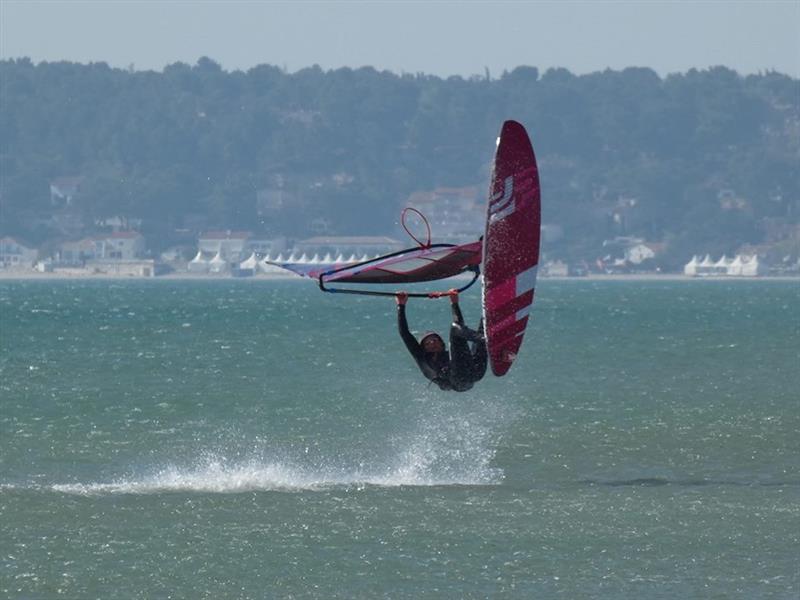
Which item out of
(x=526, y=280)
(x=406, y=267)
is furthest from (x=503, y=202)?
(x=406, y=267)

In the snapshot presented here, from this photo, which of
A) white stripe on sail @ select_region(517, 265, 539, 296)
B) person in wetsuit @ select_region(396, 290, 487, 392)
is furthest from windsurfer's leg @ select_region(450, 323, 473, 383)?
white stripe on sail @ select_region(517, 265, 539, 296)

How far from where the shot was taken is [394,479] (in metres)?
25.9

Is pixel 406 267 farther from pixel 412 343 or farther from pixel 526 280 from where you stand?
pixel 526 280

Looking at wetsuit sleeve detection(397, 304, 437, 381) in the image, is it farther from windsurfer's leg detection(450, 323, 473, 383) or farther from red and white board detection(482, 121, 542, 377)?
red and white board detection(482, 121, 542, 377)

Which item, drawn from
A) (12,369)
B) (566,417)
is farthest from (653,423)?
(12,369)

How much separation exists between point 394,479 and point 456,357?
7162 mm

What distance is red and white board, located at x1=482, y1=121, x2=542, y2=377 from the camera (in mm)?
17859

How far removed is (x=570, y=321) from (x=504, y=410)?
50663 millimetres

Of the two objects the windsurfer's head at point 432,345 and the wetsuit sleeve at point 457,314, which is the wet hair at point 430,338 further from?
the wetsuit sleeve at point 457,314

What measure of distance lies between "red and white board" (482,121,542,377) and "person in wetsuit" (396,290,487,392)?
14.1 inches

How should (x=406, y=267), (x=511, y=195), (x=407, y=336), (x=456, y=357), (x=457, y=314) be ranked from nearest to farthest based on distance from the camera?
(x=511, y=195) → (x=457, y=314) → (x=406, y=267) → (x=456, y=357) → (x=407, y=336)

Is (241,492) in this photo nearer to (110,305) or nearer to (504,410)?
(504,410)

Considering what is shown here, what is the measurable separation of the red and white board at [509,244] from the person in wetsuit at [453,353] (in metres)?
0.36

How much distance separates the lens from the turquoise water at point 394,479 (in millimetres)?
19203
